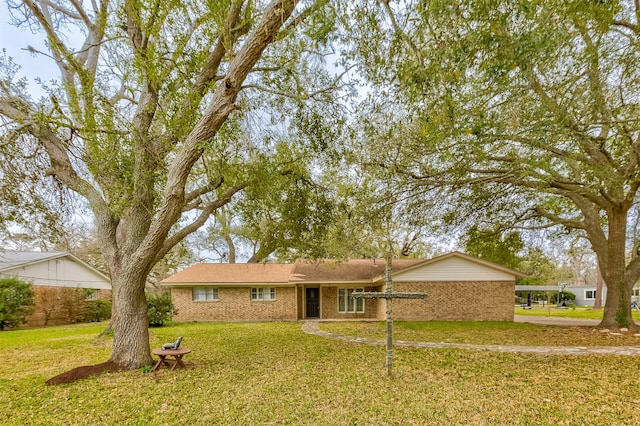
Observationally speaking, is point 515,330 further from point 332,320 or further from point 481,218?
point 332,320

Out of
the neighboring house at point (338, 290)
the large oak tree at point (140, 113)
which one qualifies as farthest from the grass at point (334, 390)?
the neighboring house at point (338, 290)

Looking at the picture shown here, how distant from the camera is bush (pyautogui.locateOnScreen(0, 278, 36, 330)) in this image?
14.5 m

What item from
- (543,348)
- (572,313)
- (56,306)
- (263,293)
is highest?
(543,348)

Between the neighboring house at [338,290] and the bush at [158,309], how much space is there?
2069 mm

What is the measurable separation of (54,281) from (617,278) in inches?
1087

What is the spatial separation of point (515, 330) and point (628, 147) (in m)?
7.71

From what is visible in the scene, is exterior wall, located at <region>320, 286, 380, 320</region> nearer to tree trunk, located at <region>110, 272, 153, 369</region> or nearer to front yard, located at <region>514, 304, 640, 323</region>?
tree trunk, located at <region>110, 272, 153, 369</region>

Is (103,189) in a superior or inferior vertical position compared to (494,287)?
superior

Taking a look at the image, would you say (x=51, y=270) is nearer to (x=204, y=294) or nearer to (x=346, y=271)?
(x=204, y=294)

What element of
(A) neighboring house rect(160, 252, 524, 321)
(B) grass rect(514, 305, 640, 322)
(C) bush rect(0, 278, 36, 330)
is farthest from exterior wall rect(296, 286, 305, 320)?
(B) grass rect(514, 305, 640, 322)

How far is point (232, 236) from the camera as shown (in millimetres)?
26266

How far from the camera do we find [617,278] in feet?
38.9

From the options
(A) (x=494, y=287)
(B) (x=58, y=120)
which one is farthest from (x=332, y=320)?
(B) (x=58, y=120)

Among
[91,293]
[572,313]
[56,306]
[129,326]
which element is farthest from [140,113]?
[572,313]
